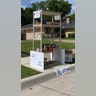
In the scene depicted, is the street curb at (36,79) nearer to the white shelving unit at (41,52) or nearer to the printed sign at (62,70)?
the printed sign at (62,70)

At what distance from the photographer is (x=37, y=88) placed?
5688mm

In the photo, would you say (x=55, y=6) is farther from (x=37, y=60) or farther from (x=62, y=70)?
(x=62, y=70)

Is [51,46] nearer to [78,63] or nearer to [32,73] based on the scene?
[32,73]

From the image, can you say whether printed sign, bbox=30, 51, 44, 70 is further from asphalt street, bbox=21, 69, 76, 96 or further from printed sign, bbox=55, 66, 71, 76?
asphalt street, bbox=21, 69, 76, 96

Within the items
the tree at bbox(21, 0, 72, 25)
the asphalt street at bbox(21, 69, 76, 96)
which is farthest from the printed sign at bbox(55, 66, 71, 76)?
the tree at bbox(21, 0, 72, 25)

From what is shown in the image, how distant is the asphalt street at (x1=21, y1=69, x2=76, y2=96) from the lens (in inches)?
207

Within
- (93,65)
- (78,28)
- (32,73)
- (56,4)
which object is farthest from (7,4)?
(56,4)

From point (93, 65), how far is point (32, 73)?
13.9 ft

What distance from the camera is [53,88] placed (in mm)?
5703

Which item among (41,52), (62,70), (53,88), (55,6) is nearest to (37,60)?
(41,52)

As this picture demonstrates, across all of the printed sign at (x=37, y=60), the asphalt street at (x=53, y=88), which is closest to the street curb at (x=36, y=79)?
the asphalt street at (x=53, y=88)

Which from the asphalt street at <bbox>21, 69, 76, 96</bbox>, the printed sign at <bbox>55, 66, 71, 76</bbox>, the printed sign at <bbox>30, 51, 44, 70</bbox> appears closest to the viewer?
the asphalt street at <bbox>21, 69, 76, 96</bbox>

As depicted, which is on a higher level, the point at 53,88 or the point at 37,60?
the point at 37,60

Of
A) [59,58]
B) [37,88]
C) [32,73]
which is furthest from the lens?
[59,58]
